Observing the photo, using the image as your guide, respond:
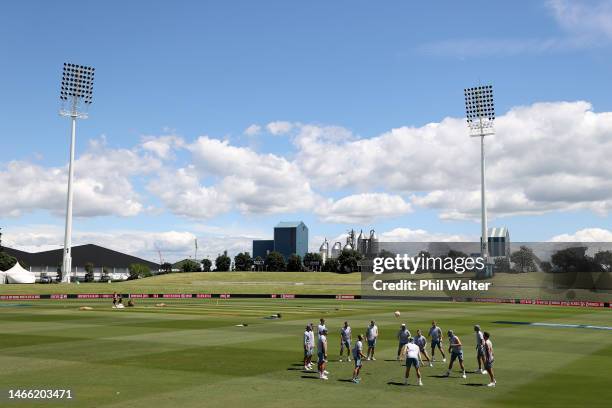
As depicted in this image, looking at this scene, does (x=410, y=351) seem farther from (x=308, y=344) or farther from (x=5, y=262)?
(x=5, y=262)

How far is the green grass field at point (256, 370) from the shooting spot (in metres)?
20.0

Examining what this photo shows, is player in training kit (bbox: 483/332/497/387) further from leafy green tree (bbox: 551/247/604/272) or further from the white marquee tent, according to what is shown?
leafy green tree (bbox: 551/247/604/272)

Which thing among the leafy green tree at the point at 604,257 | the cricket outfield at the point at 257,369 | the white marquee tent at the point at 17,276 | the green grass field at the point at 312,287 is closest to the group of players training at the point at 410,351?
the cricket outfield at the point at 257,369

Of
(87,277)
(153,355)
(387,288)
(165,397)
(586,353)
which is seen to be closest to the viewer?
(165,397)

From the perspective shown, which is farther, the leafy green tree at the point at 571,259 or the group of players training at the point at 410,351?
the leafy green tree at the point at 571,259

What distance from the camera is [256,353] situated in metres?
31.0

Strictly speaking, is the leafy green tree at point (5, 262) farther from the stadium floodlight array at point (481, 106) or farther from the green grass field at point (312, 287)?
the stadium floodlight array at point (481, 106)

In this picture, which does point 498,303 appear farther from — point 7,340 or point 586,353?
point 7,340

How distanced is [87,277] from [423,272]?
120181mm

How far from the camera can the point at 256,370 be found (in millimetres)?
25609

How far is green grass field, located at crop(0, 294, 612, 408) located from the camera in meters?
20.0

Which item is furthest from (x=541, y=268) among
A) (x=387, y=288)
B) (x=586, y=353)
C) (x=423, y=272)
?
(x=586, y=353)

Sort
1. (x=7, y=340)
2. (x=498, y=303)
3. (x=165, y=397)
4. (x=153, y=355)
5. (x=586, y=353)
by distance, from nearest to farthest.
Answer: (x=165, y=397) → (x=153, y=355) → (x=586, y=353) → (x=7, y=340) → (x=498, y=303)

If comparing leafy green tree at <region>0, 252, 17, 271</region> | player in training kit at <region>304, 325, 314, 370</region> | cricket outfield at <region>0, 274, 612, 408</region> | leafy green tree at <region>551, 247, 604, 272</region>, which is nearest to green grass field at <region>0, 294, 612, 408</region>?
cricket outfield at <region>0, 274, 612, 408</region>
